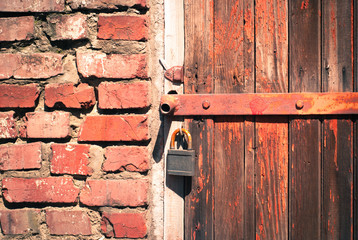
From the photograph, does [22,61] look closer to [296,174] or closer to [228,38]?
[228,38]

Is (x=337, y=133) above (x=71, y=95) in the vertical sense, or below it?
below

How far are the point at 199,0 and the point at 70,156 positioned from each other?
70cm

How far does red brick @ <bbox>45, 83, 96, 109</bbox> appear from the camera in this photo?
0.86 m

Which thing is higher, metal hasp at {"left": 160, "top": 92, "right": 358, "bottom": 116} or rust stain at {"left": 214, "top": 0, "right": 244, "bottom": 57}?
rust stain at {"left": 214, "top": 0, "right": 244, "bottom": 57}

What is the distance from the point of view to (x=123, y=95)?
2.81 ft

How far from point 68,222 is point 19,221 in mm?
175

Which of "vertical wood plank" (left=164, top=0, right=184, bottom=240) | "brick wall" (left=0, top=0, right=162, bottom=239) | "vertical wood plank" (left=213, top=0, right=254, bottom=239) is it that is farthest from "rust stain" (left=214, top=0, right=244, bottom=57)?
"brick wall" (left=0, top=0, right=162, bottom=239)

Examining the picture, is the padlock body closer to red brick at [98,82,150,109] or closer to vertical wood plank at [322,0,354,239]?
red brick at [98,82,150,109]

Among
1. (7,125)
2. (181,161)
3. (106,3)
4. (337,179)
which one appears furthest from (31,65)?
(337,179)

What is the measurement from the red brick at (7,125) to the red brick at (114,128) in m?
0.24

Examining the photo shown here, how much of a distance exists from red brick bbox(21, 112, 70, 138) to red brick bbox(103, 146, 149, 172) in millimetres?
174

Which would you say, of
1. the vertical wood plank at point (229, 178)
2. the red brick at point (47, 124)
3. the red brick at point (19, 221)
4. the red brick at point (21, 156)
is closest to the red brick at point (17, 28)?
the red brick at point (47, 124)

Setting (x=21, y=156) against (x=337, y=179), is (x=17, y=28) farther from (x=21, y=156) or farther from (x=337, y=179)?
(x=337, y=179)

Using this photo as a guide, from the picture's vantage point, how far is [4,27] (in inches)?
34.5
